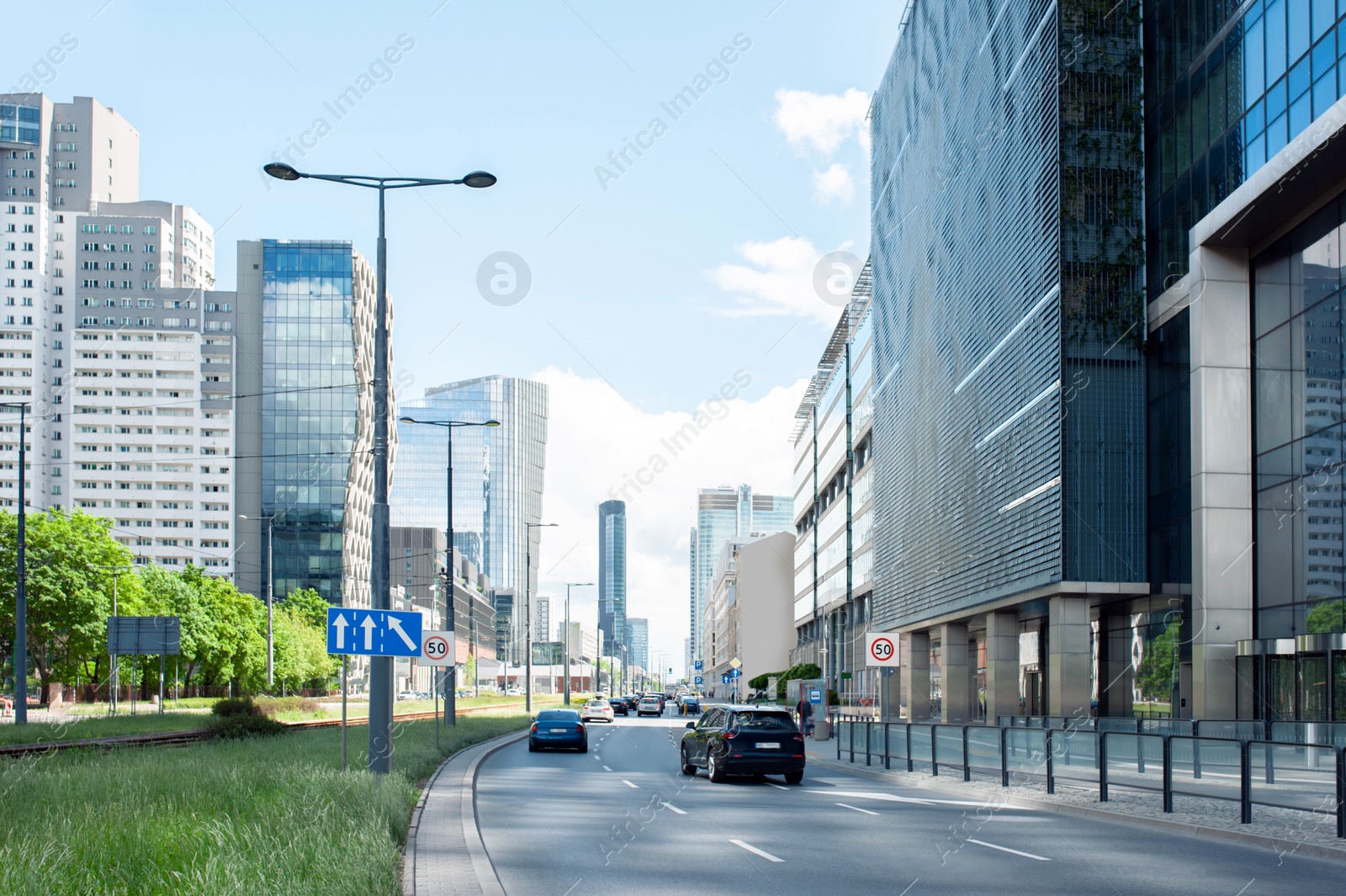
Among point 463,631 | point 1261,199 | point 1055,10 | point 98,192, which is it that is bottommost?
point 463,631

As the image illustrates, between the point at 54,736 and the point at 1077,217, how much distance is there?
34192 mm

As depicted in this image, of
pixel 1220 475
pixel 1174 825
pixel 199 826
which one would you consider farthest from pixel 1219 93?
pixel 199 826

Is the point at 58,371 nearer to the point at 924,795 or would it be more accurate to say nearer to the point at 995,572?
the point at 995,572

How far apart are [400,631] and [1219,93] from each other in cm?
3087

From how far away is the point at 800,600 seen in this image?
410 feet

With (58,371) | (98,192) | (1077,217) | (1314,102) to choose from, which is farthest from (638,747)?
(98,192)

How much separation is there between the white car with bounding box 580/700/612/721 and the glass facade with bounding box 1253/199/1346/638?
1507 inches

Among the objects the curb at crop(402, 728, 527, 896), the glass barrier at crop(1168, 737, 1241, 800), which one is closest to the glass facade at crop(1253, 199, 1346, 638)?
the glass barrier at crop(1168, 737, 1241, 800)

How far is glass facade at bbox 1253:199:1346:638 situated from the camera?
1248 inches

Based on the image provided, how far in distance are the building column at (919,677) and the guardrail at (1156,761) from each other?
39.3m

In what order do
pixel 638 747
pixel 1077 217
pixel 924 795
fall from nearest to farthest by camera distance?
pixel 924 795 → pixel 638 747 → pixel 1077 217

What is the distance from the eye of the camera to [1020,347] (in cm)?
4734

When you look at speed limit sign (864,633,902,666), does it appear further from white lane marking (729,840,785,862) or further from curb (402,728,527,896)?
white lane marking (729,840,785,862)

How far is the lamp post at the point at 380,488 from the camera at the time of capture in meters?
18.5
